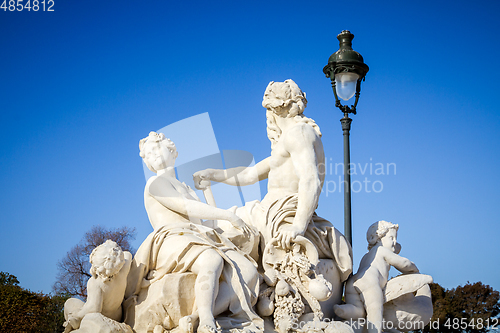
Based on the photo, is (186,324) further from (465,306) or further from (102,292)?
(465,306)

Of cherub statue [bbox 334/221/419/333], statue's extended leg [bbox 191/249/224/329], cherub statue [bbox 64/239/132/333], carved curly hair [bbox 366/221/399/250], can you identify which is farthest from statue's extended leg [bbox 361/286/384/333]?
cherub statue [bbox 64/239/132/333]

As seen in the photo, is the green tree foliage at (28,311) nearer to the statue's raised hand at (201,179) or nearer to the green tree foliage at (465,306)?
the statue's raised hand at (201,179)

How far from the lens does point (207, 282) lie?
5.20 metres

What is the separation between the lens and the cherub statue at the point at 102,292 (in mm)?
5168

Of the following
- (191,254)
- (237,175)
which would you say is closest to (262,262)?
(191,254)

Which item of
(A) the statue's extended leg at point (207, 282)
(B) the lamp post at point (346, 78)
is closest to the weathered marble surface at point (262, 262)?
(A) the statue's extended leg at point (207, 282)

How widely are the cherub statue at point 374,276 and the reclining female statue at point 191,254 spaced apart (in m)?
1.33

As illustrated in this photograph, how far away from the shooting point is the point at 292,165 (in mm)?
6305

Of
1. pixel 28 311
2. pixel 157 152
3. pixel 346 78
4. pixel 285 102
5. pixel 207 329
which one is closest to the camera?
pixel 207 329

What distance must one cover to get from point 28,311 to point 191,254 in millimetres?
8092

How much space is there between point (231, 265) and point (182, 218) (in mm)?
926

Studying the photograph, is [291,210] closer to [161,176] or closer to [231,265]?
[231,265]

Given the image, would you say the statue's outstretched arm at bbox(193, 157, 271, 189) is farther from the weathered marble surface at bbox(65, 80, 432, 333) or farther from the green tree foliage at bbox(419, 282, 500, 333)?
the green tree foliage at bbox(419, 282, 500, 333)

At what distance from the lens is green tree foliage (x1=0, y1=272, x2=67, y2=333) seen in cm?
1171
